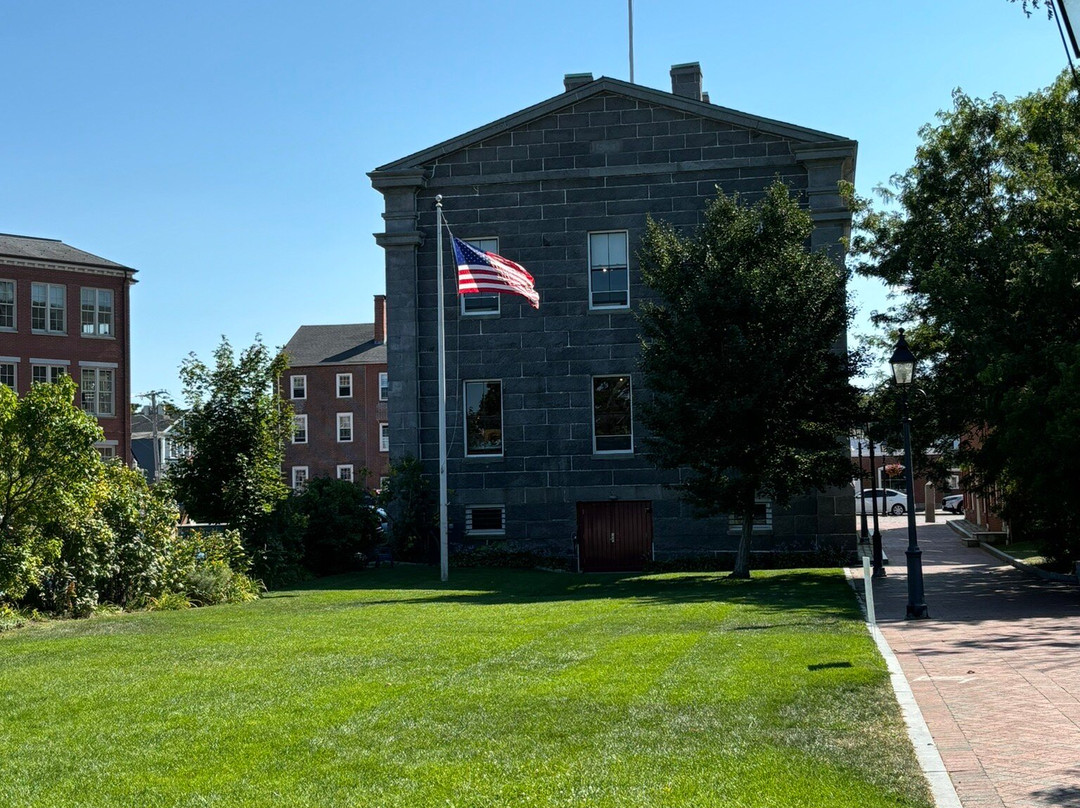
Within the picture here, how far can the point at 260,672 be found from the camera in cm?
1194

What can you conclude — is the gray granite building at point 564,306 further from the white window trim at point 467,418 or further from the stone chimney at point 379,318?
the stone chimney at point 379,318

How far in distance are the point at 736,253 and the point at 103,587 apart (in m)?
14.8

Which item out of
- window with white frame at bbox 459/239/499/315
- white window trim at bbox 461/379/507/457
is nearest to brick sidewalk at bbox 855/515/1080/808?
white window trim at bbox 461/379/507/457

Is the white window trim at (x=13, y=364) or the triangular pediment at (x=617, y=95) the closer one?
the triangular pediment at (x=617, y=95)

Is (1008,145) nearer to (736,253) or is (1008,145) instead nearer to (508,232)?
(736,253)

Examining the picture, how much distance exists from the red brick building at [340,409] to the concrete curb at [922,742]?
63301 mm

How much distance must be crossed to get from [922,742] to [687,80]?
3069cm

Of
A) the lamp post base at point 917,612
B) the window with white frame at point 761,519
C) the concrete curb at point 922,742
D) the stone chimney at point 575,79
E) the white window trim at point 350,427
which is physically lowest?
the lamp post base at point 917,612

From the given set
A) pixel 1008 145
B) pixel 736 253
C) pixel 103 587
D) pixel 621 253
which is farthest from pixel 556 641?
pixel 621 253

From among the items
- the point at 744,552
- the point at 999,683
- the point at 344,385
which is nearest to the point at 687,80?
the point at 744,552

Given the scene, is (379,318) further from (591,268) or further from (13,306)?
(591,268)

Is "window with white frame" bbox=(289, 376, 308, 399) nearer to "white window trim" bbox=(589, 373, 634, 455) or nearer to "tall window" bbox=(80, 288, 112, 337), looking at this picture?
"tall window" bbox=(80, 288, 112, 337)

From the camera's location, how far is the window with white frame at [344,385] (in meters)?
75.4

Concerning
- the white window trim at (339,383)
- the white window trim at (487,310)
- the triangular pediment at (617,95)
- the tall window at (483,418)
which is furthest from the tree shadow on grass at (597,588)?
the white window trim at (339,383)
